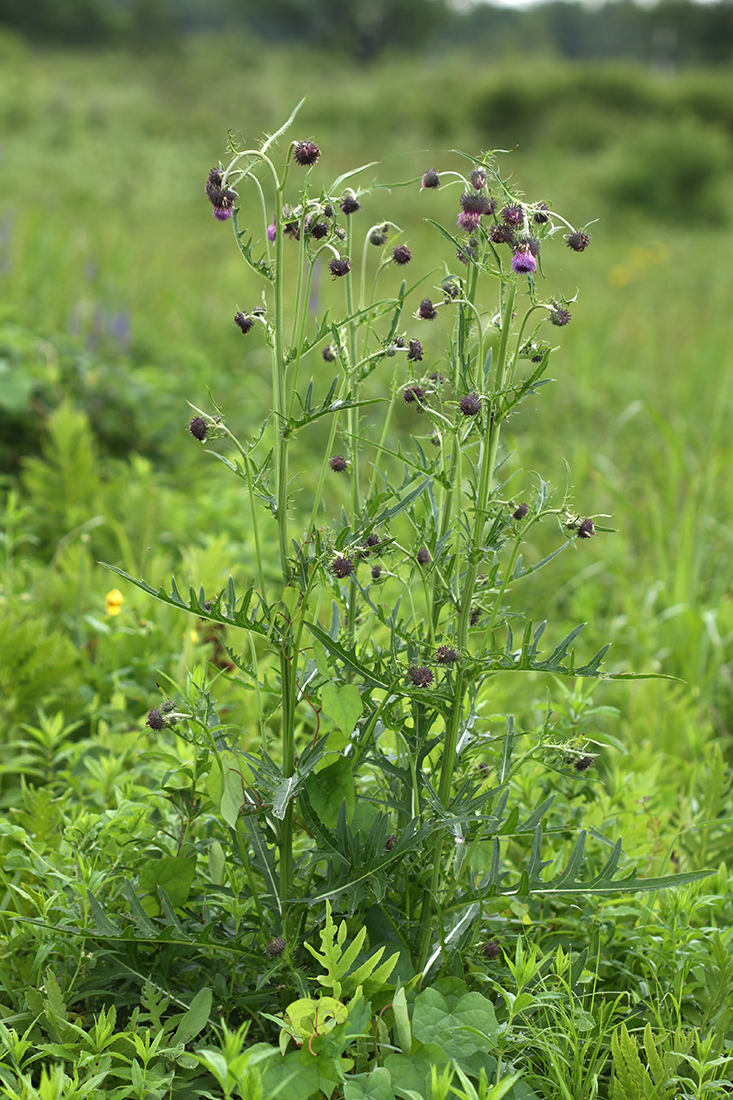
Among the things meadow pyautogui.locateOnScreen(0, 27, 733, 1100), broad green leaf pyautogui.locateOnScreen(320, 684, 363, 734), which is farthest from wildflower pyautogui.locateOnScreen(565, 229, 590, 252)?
broad green leaf pyautogui.locateOnScreen(320, 684, 363, 734)

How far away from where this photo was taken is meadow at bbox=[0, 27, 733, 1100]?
106 centimetres

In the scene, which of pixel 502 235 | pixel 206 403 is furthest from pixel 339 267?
pixel 206 403

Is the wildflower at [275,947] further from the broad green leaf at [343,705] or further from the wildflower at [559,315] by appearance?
the wildflower at [559,315]

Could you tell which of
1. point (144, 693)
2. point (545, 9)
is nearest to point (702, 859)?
point (144, 693)

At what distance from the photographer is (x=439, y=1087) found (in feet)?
A: 2.89

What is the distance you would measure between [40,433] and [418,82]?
713 inches

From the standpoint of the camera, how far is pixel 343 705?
98cm

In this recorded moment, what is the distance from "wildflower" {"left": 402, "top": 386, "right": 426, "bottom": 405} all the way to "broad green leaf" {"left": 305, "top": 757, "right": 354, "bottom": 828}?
0.44 meters

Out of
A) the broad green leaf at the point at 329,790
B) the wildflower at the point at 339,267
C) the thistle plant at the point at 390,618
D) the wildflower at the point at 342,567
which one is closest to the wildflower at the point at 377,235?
the thistle plant at the point at 390,618

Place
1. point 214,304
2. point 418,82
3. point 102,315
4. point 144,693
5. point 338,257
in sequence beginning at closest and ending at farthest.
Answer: point 338,257, point 144,693, point 102,315, point 214,304, point 418,82

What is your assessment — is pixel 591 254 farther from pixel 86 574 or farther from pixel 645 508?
pixel 86 574

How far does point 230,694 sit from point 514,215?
47.0 inches

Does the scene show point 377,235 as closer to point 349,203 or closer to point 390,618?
point 349,203

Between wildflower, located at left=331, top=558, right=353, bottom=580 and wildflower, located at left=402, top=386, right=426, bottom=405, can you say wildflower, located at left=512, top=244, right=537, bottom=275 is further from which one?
wildflower, located at left=331, top=558, right=353, bottom=580
